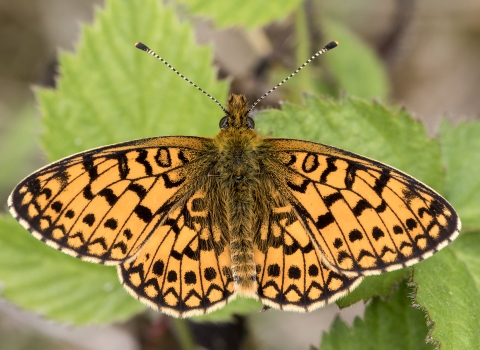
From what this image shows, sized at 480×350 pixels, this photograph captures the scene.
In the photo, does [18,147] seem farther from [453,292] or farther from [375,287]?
[453,292]

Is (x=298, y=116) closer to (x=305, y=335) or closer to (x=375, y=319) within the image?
(x=375, y=319)

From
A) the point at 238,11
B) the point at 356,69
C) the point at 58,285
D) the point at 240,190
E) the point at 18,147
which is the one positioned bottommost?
the point at 240,190

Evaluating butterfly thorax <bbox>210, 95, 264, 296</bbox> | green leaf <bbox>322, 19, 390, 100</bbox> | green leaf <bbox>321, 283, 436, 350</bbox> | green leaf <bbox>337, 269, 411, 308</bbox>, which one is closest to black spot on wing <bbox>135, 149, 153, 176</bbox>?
butterfly thorax <bbox>210, 95, 264, 296</bbox>

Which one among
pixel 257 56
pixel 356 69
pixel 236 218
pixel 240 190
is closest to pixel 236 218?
pixel 236 218

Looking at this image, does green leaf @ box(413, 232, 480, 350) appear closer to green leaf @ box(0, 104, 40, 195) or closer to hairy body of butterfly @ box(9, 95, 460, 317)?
hairy body of butterfly @ box(9, 95, 460, 317)

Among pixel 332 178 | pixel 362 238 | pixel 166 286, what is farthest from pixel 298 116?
pixel 166 286

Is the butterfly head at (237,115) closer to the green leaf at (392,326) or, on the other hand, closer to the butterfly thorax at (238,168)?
the butterfly thorax at (238,168)
